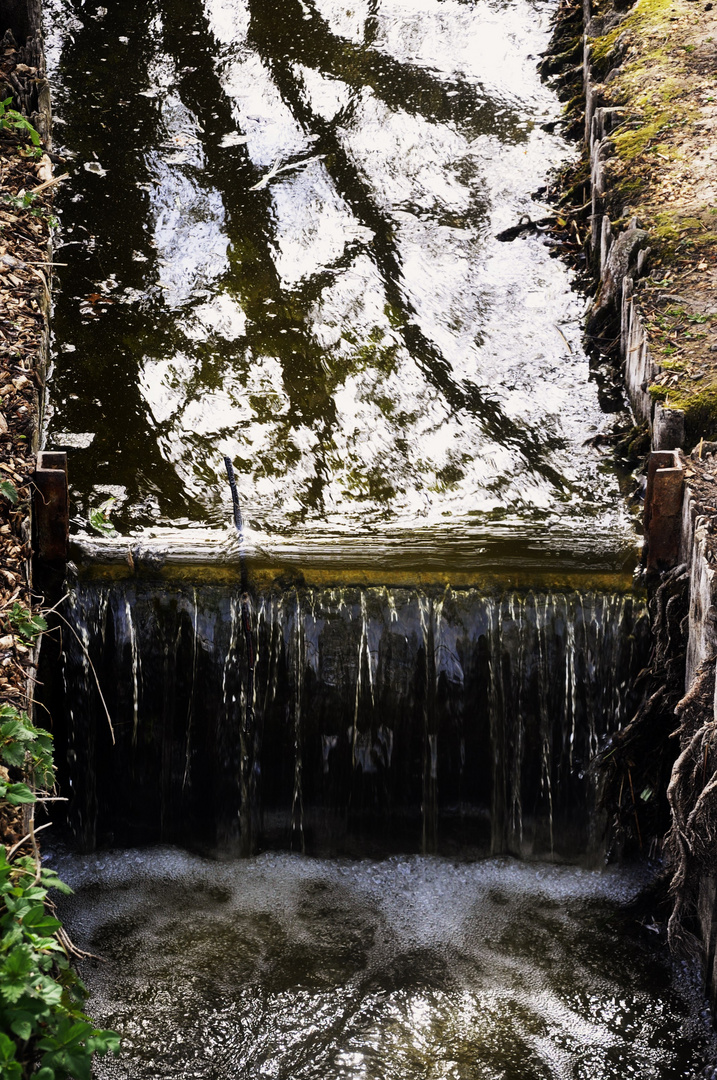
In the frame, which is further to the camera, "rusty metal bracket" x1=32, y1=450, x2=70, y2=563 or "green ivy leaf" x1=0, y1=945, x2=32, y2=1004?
"rusty metal bracket" x1=32, y1=450, x2=70, y2=563

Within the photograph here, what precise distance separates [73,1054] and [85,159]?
20.5 ft

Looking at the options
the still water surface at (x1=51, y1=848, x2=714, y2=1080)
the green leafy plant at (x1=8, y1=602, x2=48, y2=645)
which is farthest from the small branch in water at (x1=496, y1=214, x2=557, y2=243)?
the green leafy plant at (x1=8, y1=602, x2=48, y2=645)

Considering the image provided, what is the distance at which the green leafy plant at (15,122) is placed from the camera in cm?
646

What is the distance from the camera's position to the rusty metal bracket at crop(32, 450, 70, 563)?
4648 mm

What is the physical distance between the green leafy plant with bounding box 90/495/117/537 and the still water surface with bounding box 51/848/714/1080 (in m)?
1.48

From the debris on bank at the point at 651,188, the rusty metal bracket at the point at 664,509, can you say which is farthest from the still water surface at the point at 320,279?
the debris on bank at the point at 651,188

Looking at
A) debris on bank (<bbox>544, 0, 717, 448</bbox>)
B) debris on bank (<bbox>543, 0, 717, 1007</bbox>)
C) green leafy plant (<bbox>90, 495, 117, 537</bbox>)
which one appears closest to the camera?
debris on bank (<bbox>543, 0, 717, 1007</bbox>)

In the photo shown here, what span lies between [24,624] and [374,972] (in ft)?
6.40

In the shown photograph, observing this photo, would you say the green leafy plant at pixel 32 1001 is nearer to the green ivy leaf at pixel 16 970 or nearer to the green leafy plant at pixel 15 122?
the green ivy leaf at pixel 16 970

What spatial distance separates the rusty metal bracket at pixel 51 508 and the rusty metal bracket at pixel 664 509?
2523mm

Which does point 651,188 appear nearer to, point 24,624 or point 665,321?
point 665,321

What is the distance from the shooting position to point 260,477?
219 inches

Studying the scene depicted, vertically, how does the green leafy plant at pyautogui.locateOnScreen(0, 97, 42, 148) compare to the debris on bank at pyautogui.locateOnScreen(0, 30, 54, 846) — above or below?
above

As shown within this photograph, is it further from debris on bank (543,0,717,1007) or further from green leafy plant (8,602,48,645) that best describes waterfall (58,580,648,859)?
green leafy plant (8,602,48,645)
